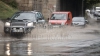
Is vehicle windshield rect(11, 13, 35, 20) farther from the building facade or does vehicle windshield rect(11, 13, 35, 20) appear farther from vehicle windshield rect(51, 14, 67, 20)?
the building facade

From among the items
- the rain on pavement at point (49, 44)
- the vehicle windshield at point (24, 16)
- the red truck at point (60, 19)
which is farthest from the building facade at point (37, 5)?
the vehicle windshield at point (24, 16)

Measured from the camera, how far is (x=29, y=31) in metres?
22.7

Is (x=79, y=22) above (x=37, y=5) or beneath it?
beneath

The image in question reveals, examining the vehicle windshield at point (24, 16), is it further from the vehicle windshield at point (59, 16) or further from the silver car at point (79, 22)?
the silver car at point (79, 22)

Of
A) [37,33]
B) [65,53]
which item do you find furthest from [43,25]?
[65,53]

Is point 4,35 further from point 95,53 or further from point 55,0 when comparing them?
point 55,0

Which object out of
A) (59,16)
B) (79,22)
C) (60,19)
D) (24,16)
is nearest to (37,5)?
(79,22)

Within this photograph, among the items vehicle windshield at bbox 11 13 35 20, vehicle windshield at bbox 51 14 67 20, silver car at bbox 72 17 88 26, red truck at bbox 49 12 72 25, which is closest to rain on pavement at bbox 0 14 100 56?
vehicle windshield at bbox 11 13 35 20

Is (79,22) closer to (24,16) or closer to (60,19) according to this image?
(60,19)

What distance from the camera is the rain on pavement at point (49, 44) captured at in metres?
14.5

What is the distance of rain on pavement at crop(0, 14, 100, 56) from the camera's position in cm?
1447

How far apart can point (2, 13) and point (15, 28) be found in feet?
42.3

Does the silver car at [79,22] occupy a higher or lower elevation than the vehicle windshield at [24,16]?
lower

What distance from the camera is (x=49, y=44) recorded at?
18031 millimetres
